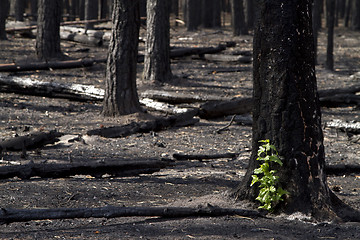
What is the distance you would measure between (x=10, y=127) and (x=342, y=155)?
5855 mm

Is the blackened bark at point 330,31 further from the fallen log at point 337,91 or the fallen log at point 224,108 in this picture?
the fallen log at point 224,108

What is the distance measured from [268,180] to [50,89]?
9.01 meters

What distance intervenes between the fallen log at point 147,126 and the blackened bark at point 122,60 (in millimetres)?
941

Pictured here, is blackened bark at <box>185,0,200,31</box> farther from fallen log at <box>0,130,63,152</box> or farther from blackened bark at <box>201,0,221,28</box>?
fallen log at <box>0,130,63,152</box>

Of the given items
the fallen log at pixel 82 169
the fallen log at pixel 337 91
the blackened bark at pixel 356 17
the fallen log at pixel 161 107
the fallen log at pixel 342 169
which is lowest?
the fallen log at pixel 342 169

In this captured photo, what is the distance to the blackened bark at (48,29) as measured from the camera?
16.0 m

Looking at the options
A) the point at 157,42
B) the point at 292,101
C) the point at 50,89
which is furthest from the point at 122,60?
the point at 292,101

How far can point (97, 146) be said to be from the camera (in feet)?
26.7

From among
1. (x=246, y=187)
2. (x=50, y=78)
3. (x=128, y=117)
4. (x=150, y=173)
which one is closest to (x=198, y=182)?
(x=150, y=173)

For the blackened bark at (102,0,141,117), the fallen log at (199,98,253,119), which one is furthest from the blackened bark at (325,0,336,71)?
the blackened bark at (102,0,141,117)

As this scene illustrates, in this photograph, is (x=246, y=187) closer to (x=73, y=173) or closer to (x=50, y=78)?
(x=73, y=173)

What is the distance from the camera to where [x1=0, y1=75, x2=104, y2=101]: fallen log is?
12.1 m

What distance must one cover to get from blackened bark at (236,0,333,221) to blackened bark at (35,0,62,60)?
12.7 metres

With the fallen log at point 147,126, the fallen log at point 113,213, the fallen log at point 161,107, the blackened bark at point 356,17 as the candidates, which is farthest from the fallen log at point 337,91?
the blackened bark at point 356,17
